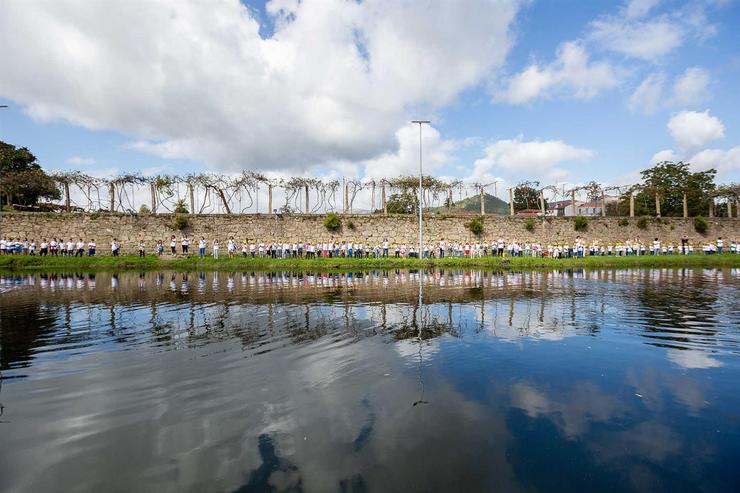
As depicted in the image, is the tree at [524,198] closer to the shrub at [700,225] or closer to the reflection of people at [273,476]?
the shrub at [700,225]

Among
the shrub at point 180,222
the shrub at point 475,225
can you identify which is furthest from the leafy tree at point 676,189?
the shrub at point 180,222

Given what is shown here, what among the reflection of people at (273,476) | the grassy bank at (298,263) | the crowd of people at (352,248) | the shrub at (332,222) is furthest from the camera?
the shrub at (332,222)

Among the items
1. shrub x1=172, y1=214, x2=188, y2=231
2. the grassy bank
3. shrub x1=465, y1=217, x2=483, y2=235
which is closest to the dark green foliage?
shrub x1=172, y1=214, x2=188, y2=231

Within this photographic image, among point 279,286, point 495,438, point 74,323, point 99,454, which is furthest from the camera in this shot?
point 279,286

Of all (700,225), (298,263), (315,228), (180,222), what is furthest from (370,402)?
(700,225)

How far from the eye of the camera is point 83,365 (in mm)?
6676

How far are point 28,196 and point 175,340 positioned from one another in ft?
156

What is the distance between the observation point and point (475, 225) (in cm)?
3847

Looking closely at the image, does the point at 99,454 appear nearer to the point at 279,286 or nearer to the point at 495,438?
the point at 495,438

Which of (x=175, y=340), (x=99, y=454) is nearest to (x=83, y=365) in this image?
(x=175, y=340)

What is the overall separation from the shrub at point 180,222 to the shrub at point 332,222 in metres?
11.9

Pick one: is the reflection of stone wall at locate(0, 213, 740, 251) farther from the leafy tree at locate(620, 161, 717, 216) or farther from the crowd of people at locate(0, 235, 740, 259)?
the leafy tree at locate(620, 161, 717, 216)

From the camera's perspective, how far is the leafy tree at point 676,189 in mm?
54594

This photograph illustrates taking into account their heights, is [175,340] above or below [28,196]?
below
